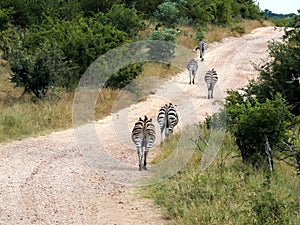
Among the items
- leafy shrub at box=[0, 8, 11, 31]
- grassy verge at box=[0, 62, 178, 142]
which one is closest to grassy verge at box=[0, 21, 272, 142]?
grassy verge at box=[0, 62, 178, 142]

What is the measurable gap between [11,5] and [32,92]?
9519 millimetres

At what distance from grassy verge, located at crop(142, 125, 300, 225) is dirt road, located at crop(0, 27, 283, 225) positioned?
395 millimetres

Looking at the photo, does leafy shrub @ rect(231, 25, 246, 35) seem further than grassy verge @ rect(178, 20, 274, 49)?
Yes

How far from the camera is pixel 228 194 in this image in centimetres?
773

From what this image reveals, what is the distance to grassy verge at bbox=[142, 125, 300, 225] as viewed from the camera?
6703mm

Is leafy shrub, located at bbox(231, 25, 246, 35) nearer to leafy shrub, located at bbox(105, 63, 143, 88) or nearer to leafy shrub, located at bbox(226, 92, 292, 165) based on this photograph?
leafy shrub, located at bbox(105, 63, 143, 88)

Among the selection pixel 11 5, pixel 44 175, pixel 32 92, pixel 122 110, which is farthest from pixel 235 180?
pixel 11 5

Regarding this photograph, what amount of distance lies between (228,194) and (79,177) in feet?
10.4

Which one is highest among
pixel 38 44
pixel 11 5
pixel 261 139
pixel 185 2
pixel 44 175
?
pixel 185 2

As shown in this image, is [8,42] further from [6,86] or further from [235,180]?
[235,180]

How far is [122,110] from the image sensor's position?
16.6 meters

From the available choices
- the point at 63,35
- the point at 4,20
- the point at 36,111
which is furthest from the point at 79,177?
the point at 4,20

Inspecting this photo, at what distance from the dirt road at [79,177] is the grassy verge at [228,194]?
1.30 ft

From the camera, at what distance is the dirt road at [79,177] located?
25.2 feet
